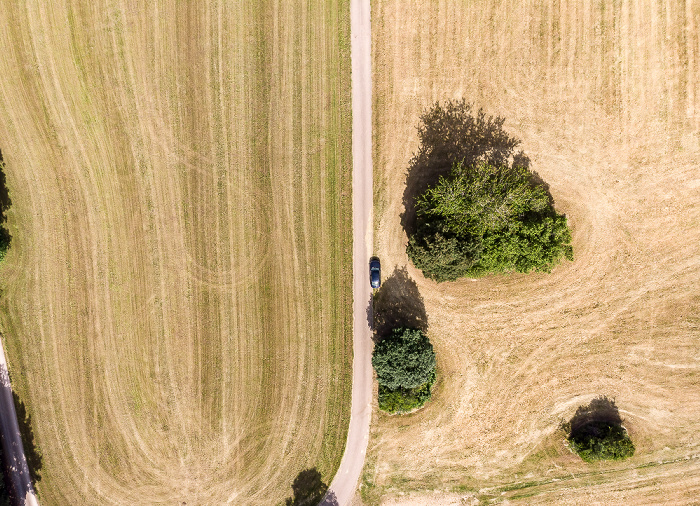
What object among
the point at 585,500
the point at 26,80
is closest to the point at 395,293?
the point at 585,500

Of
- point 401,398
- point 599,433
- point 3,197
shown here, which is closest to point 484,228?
point 401,398

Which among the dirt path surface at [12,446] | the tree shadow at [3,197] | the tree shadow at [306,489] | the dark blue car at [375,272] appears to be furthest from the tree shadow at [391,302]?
the tree shadow at [3,197]

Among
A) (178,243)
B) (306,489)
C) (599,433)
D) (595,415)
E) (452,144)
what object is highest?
(452,144)

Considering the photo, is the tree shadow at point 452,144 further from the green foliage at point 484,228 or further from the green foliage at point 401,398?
the green foliage at point 401,398

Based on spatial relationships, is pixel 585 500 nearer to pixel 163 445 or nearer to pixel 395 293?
pixel 395 293

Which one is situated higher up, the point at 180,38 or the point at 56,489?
the point at 180,38

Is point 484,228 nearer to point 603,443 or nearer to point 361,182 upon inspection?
point 361,182

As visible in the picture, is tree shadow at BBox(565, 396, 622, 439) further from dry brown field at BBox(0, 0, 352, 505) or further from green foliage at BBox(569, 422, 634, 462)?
dry brown field at BBox(0, 0, 352, 505)
